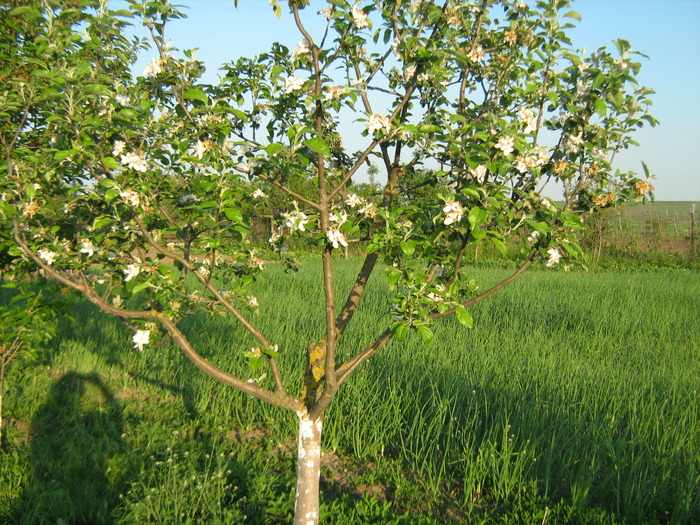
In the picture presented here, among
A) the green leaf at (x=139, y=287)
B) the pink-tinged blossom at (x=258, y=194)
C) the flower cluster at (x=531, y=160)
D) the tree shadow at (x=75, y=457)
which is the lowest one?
the tree shadow at (x=75, y=457)

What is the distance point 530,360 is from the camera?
13.3 ft

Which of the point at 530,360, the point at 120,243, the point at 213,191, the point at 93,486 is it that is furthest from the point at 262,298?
the point at 213,191

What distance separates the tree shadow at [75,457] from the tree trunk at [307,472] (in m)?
1.02

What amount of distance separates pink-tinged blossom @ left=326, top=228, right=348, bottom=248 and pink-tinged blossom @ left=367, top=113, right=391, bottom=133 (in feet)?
1.15

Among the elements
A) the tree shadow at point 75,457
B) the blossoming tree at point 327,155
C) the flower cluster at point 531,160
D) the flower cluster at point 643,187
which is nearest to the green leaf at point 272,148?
the blossoming tree at point 327,155

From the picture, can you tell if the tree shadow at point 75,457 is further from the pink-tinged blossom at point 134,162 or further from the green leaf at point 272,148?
the green leaf at point 272,148

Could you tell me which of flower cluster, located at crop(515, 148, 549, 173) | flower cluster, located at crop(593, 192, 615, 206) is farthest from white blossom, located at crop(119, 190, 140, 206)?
flower cluster, located at crop(593, 192, 615, 206)

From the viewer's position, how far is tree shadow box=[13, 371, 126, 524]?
7.71 ft

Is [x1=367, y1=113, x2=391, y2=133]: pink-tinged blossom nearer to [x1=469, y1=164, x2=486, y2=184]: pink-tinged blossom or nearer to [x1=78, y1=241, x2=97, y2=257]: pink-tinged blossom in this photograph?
[x1=469, y1=164, x2=486, y2=184]: pink-tinged blossom

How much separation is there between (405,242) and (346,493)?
1.66 m

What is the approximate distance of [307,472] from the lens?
6.28 ft

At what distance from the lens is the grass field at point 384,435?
2377mm

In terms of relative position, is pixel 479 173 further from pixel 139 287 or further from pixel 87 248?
pixel 87 248

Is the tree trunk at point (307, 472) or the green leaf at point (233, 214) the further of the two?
the tree trunk at point (307, 472)
